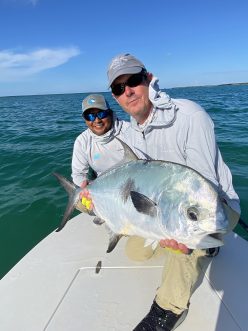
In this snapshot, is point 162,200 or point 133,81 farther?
point 133,81

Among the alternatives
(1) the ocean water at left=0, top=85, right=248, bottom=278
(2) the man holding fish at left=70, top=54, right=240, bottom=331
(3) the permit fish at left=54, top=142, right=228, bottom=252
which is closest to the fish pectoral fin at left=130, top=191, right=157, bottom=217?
(3) the permit fish at left=54, top=142, right=228, bottom=252

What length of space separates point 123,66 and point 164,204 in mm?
1240

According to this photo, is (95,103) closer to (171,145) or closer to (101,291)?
(171,145)

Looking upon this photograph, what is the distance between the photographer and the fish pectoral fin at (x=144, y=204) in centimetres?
214

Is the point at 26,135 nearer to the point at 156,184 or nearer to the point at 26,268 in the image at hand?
the point at 26,268

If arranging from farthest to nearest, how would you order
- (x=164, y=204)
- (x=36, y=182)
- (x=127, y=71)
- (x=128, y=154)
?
(x=36, y=182) → (x=127, y=71) → (x=128, y=154) → (x=164, y=204)

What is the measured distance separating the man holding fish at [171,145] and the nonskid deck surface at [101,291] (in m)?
0.17

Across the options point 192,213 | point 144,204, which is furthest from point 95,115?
point 192,213

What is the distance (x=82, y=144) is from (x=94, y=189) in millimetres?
1351

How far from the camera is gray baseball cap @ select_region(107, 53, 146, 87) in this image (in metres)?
2.68

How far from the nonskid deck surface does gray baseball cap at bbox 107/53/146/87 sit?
1.71 meters

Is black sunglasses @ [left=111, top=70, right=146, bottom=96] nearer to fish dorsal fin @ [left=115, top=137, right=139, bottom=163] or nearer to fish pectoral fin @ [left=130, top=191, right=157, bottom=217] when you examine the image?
fish dorsal fin @ [left=115, top=137, right=139, bottom=163]

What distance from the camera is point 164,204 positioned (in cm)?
208

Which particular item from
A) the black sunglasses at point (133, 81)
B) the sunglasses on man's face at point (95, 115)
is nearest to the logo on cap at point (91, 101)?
the sunglasses on man's face at point (95, 115)
